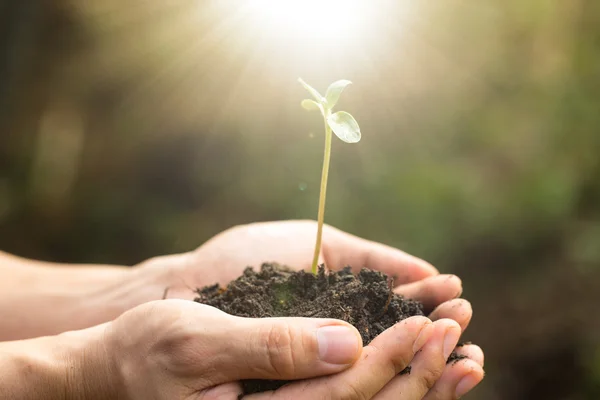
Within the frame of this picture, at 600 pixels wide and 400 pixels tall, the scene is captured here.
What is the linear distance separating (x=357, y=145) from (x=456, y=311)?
7.28 ft

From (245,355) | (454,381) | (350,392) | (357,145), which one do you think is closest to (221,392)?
(245,355)

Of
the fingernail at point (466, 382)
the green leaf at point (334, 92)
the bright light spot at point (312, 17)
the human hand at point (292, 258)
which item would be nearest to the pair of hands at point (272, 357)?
the fingernail at point (466, 382)

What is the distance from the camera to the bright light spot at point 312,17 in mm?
3303

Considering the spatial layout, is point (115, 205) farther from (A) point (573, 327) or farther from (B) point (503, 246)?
(A) point (573, 327)

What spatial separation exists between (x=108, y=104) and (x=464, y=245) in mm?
3169

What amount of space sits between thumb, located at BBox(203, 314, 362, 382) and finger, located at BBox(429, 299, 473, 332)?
441mm

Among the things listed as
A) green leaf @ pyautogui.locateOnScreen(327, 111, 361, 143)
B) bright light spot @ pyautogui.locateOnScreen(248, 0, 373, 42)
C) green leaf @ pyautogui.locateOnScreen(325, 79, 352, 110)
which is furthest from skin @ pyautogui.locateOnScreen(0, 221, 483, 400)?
bright light spot @ pyautogui.locateOnScreen(248, 0, 373, 42)

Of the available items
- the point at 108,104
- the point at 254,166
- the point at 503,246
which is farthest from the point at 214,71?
the point at 503,246

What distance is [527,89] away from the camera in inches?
131

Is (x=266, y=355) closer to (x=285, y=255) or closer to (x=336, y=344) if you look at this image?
(x=336, y=344)

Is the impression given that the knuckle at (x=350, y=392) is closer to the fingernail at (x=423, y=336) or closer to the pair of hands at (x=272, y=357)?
the pair of hands at (x=272, y=357)

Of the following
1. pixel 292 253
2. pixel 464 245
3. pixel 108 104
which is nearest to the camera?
pixel 292 253

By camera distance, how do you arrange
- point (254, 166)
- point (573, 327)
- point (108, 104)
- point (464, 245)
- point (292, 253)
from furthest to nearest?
point (108, 104) < point (254, 166) < point (464, 245) < point (573, 327) < point (292, 253)

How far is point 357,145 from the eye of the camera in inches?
145
